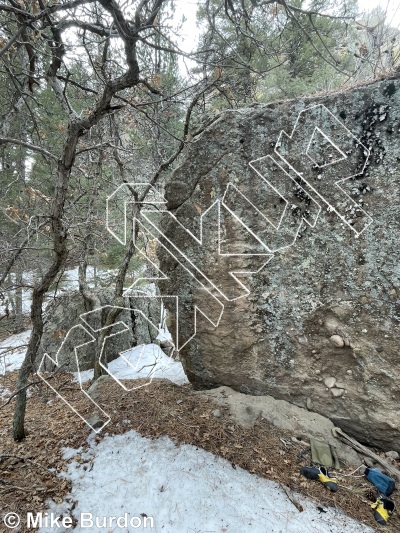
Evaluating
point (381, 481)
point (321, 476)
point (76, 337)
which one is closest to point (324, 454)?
point (321, 476)

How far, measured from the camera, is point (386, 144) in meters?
2.48

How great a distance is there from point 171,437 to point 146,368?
2.65 m

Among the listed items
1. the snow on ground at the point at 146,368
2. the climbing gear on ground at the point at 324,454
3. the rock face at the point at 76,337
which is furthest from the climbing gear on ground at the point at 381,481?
the rock face at the point at 76,337

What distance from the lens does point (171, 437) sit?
277 centimetres

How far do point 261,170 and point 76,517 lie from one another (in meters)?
3.25

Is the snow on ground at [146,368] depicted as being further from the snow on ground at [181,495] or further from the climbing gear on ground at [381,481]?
the climbing gear on ground at [381,481]

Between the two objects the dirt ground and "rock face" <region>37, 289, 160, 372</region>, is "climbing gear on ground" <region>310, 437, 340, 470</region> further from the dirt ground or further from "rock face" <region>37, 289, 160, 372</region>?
"rock face" <region>37, 289, 160, 372</region>

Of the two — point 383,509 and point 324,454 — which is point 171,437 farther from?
point 383,509

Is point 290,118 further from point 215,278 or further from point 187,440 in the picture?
point 187,440

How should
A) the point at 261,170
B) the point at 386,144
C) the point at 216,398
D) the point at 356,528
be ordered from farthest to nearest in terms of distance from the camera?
the point at 216,398 → the point at 261,170 → the point at 386,144 → the point at 356,528

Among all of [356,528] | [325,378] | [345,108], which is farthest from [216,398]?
[345,108]

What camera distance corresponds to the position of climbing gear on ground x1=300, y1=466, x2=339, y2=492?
2.20 metres

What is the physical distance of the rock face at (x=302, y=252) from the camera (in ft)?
8.21

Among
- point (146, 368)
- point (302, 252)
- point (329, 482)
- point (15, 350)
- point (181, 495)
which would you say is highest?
point (302, 252)
